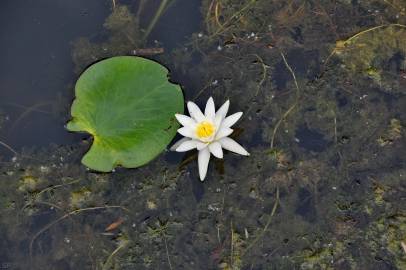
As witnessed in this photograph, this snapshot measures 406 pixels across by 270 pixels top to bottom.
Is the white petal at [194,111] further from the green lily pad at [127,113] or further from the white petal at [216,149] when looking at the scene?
the white petal at [216,149]

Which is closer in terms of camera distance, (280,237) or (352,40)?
(280,237)

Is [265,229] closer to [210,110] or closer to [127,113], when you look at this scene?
[210,110]

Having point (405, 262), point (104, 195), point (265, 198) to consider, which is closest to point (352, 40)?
point (265, 198)

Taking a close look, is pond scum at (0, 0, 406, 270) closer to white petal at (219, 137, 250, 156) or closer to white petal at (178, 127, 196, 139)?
white petal at (219, 137, 250, 156)

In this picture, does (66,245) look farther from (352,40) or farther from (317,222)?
(352,40)

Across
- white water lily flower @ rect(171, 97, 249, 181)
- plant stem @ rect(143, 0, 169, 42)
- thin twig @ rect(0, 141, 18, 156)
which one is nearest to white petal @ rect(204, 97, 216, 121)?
white water lily flower @ rect(171, 97, 249, 181)
